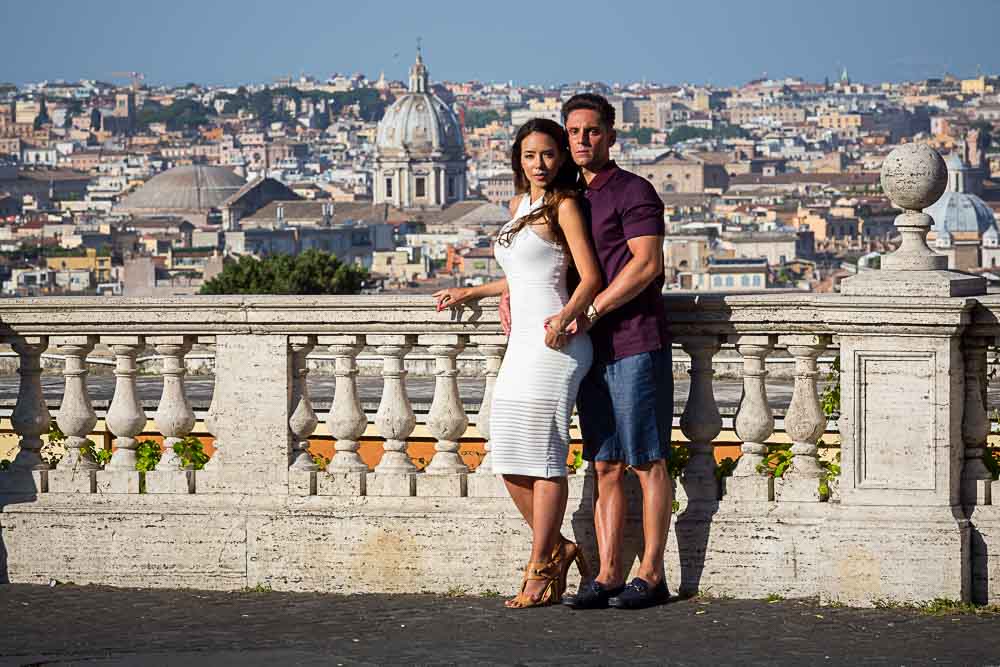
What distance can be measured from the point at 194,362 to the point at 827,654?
8.26 meters

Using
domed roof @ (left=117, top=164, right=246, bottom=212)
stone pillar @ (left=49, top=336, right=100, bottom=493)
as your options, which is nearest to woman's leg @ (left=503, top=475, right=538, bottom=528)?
stone pillar @ (left=49, top=336, right=100, bottom=493)

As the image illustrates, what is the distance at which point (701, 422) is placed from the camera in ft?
16.7

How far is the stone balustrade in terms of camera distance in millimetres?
4879

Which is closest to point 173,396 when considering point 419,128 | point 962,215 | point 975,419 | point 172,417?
point 172,417

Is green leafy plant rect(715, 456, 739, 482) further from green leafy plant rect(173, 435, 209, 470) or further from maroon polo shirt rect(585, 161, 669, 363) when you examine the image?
green leafy plant rect(173, 435, 209, 470)

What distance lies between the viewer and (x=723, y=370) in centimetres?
1051

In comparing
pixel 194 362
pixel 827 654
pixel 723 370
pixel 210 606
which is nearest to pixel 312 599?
pixel 210 606

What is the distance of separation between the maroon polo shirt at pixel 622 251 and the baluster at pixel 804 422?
316 millimetres

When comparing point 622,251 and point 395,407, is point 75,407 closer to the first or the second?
point 395,407

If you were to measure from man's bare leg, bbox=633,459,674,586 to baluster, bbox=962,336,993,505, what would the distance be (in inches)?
23.8

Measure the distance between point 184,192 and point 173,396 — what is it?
156574 mm

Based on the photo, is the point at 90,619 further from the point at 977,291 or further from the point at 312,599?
the point at 977,291

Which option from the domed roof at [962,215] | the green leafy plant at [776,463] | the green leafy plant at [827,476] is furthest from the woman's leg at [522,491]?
the domed roof at [962,215]

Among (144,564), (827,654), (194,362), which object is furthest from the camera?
(194,362)
